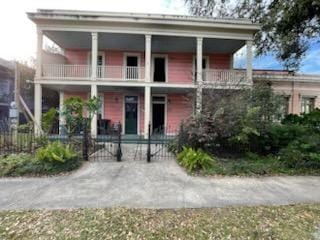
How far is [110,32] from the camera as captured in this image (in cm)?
1385

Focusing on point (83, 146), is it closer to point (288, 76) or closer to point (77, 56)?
point (77, 56)

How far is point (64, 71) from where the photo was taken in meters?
14.8

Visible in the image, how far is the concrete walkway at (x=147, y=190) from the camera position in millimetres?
5145

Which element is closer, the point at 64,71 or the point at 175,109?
the point at 64,71

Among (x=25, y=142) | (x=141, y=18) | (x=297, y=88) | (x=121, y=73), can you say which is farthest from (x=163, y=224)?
(x=297, y=88)

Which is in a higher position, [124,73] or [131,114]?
[124,73]

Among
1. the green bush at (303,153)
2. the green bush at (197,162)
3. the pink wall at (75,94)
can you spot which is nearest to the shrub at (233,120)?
the green bush at (197,162)

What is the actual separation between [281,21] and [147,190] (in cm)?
1087

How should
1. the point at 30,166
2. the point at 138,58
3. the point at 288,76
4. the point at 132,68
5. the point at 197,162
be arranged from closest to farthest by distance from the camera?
the point at 30,166 → the point at 197,162 → the point at 132,68 → the point at 138,58 → the point at 288,76

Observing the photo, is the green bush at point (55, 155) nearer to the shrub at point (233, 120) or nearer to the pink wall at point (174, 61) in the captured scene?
the shrub at point (233, 120)

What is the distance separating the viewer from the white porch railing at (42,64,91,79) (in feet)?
47.4

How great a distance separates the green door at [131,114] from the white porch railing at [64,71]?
3021 millimetres

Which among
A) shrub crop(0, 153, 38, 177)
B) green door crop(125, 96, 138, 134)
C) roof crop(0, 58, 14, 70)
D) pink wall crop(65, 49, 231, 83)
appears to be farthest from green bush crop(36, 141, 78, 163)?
roof crop(0, 58, 14, 70)

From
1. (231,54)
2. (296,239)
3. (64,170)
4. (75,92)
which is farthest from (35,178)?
(231,54)
